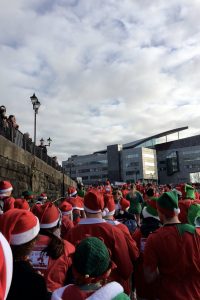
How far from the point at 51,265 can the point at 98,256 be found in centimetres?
118

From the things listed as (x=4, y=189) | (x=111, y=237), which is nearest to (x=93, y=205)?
(x=111, y=237)

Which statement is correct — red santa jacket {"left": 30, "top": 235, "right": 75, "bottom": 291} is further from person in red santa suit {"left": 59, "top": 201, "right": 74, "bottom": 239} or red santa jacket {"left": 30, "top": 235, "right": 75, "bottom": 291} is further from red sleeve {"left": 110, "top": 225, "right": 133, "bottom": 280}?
person in red santa suit {"left": 59, "top": 201, "right": 74, "bottom": 239}

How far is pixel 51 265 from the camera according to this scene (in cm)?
338

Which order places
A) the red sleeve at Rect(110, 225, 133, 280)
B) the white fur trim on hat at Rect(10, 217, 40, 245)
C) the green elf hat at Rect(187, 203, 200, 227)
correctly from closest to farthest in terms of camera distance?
the white fur trim on hat at Rect(10, 217, 40, 245), the red sleeve at Rect(110, 225, 133, 280), the green elf hat at Rect(187, 203, 200, 227)

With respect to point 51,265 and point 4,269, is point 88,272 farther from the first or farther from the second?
point 51,265

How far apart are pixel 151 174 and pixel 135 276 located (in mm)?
125364

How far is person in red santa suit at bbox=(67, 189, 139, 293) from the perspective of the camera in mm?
3824

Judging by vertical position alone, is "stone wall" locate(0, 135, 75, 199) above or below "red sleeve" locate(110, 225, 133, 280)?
above

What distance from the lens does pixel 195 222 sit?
425cm

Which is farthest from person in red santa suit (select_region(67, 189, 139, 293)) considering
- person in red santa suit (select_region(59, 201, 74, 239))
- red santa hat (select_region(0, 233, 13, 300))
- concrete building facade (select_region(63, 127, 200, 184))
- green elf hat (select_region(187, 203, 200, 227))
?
concrete building facade (select_region(63, 127, 200, 184))

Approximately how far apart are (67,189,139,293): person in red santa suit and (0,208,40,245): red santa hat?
1.34 meters

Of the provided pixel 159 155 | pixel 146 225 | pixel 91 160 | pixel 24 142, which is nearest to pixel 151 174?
pixel 159 155

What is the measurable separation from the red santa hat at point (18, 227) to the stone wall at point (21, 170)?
9.15 m

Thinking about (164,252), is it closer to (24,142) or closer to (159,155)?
(24,142)
